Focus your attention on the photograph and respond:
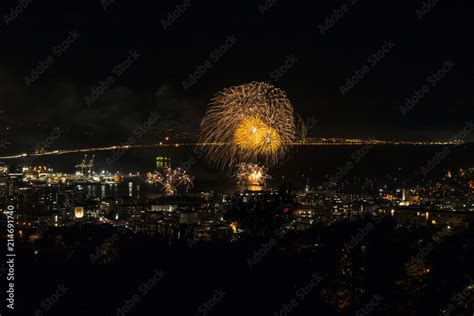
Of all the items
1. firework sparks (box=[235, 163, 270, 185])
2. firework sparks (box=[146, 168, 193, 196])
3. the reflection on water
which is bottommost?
the reflection on water

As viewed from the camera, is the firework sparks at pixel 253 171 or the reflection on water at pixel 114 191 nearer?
the firework sparks at pixel 253 171

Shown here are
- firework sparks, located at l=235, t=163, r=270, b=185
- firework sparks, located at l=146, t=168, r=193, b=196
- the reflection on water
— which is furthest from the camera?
the reflection on water

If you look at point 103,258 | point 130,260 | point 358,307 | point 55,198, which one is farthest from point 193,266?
point 55,198

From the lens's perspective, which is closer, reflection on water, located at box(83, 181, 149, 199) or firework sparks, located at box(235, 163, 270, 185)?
firework sparks, located at box(235, 163, 270, 185)

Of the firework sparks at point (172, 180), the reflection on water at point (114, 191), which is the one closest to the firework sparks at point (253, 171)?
the firework sparks at point (172, 180)

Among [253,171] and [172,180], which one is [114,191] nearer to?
[172,180]

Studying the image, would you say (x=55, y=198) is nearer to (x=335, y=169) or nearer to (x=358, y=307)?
(x=358, y=307)

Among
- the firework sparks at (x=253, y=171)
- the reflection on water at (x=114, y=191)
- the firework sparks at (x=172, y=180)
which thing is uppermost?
the firework sparks at (x=253, y=171)

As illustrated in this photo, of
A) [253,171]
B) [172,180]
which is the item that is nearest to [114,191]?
[172,180]

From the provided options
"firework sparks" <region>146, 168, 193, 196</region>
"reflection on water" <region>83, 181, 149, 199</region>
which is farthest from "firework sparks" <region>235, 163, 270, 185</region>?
"reflection on water" <region>83, 181, 149, 199</region>

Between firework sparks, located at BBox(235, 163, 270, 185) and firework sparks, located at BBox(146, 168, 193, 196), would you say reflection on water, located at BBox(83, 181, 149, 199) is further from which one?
firework sparks, located at BBox(235, 163, 270, 185)

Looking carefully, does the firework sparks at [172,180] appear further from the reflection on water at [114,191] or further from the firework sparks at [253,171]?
the firework sparks at [253,171]
